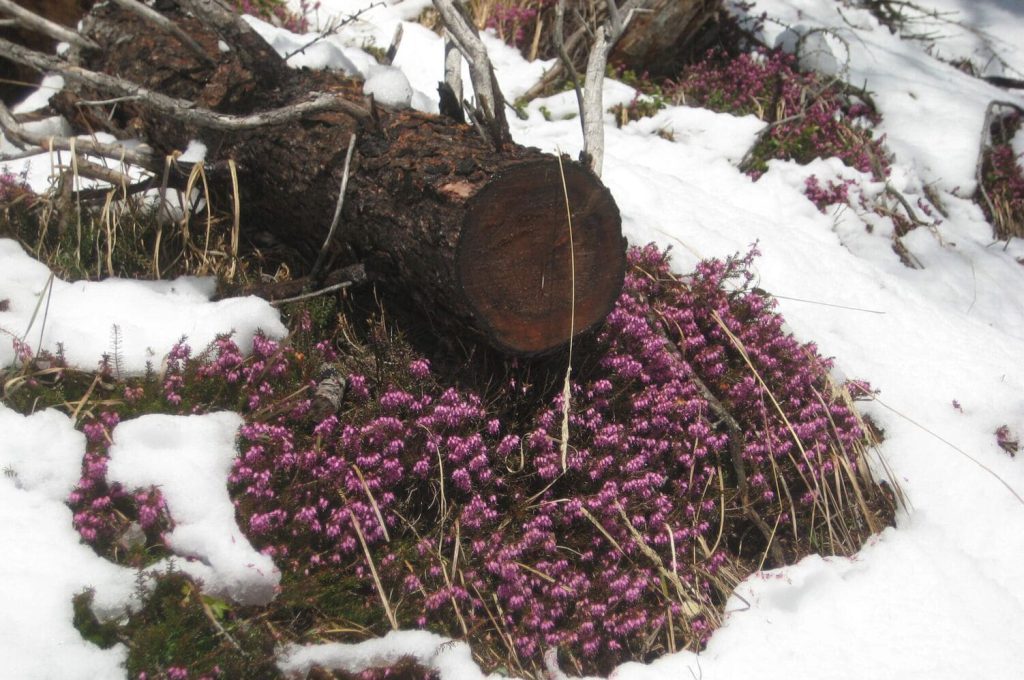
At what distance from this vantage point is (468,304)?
270 cm

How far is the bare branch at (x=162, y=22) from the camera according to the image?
3.70 meters

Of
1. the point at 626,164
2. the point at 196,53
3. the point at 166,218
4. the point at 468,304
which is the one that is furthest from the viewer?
the point at 626,164

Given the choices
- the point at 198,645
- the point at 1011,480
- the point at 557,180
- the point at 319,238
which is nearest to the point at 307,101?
the point at 319,238

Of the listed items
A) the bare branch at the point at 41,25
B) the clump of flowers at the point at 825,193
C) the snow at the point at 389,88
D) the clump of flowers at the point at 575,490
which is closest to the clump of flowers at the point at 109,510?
the clump of flowers at the point at 575,490

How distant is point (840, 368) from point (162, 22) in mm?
3843

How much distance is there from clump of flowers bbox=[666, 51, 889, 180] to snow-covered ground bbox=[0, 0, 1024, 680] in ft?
0.61

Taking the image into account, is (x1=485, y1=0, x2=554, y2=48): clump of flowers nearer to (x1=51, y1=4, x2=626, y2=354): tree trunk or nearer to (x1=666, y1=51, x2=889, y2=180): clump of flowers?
(x1=666, y1=51, x2=889, y2=180): clump of flowers

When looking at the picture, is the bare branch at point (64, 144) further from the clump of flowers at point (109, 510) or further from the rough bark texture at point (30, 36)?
the clump of flowers at point (109, 510)

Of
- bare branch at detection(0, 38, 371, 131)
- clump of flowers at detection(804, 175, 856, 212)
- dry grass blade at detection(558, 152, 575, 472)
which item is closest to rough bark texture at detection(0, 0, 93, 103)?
bare branch at detection(0, 38, 371, 131)

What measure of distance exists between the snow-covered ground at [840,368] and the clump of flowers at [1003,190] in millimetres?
165

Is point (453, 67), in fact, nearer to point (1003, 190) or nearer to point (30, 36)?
point (30, 36)

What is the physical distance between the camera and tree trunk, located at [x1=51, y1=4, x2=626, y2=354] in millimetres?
2723

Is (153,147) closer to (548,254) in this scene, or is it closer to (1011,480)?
(548,254)

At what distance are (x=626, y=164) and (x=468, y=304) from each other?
276cm
